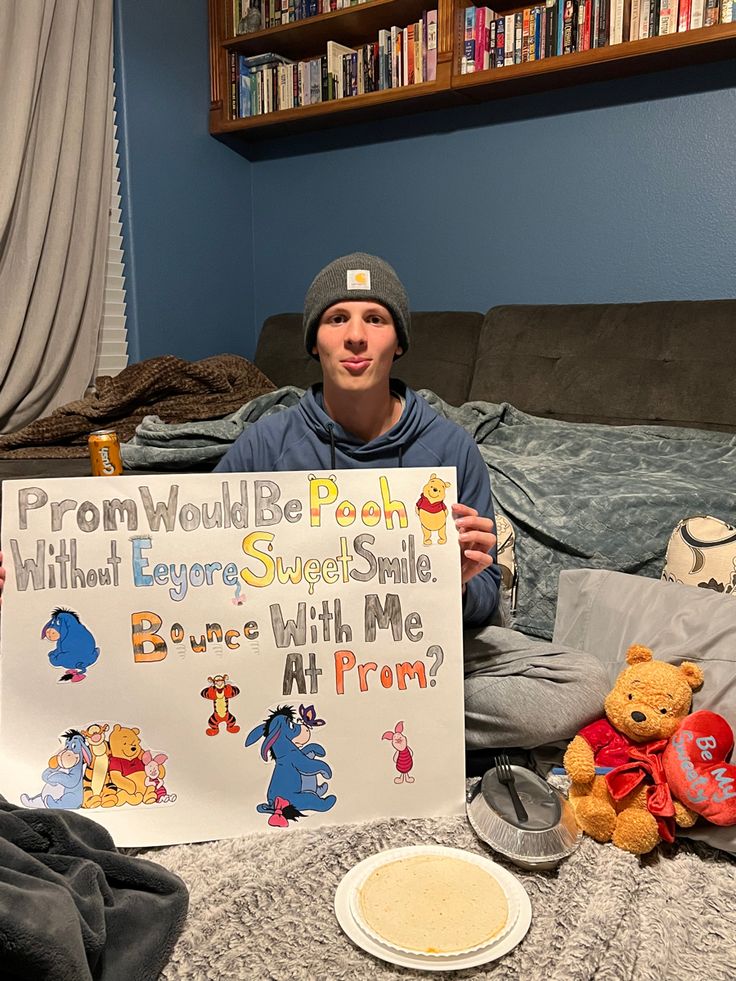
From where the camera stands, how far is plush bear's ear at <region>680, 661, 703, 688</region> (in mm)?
1310

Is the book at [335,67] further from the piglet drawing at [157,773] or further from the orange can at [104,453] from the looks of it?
the piglet drawing at [157,773]

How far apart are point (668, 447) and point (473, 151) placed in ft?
4.80

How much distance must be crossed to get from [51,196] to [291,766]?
91.4 inches

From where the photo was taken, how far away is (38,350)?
2814 mm

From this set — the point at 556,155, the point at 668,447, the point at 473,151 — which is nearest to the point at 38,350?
the point at 473,151

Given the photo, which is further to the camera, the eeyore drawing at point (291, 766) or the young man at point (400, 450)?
the young man at point (400, 450)

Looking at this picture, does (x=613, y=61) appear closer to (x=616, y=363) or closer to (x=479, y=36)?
(x=479, y=36)

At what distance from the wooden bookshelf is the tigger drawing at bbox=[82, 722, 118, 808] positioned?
2.30 meters

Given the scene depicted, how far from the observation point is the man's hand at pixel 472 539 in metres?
1.22

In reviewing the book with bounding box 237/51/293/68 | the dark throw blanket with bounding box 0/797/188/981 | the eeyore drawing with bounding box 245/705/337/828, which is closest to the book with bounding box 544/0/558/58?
the book with bounding box 237/51/293/68

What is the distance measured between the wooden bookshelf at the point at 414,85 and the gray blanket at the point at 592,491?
3.68 feet

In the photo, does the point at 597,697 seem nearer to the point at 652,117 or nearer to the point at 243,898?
the point at 243,898

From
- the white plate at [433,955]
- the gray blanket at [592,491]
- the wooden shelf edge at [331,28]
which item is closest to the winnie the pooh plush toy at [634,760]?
the white plate at [433,955]

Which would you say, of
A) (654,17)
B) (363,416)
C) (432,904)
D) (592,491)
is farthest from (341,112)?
(432,904)
